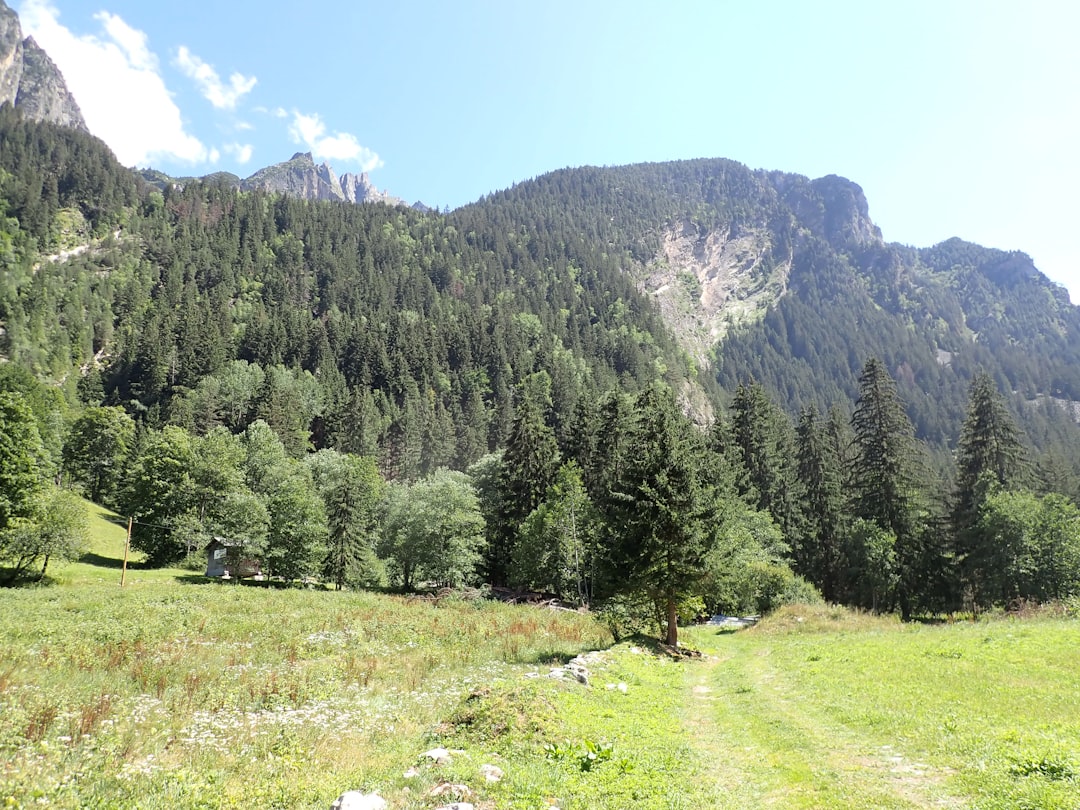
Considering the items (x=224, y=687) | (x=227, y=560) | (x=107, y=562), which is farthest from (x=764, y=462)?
(x=107, y=562)

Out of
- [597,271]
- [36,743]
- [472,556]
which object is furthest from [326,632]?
[597,271]

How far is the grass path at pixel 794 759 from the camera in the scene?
8547 millimetres

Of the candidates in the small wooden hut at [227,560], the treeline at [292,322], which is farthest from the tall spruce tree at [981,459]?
the small wooden hut at [227,560]

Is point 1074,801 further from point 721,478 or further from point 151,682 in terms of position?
point 721,478

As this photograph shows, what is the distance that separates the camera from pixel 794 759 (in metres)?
10.6

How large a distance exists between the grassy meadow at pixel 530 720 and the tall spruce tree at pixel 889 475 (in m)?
21.2

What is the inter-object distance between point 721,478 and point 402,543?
31.1 m

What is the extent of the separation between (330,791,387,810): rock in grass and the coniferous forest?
18822 mm

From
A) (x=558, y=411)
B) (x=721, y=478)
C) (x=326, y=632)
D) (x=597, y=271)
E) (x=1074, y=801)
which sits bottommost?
(x=326, y=632)

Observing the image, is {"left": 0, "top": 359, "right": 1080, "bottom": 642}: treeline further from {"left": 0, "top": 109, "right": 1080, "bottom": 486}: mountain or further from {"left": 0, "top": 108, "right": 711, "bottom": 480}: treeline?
{"left": 0, "top": 108, "right": 711, "bottom": 480}: treeline

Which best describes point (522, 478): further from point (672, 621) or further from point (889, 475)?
point (889, 475)

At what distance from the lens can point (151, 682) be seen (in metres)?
17.0

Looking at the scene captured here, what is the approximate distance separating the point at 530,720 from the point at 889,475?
48.8m

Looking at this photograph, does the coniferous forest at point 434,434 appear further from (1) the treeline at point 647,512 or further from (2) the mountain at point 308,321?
(2) the mountain at point 308,321
